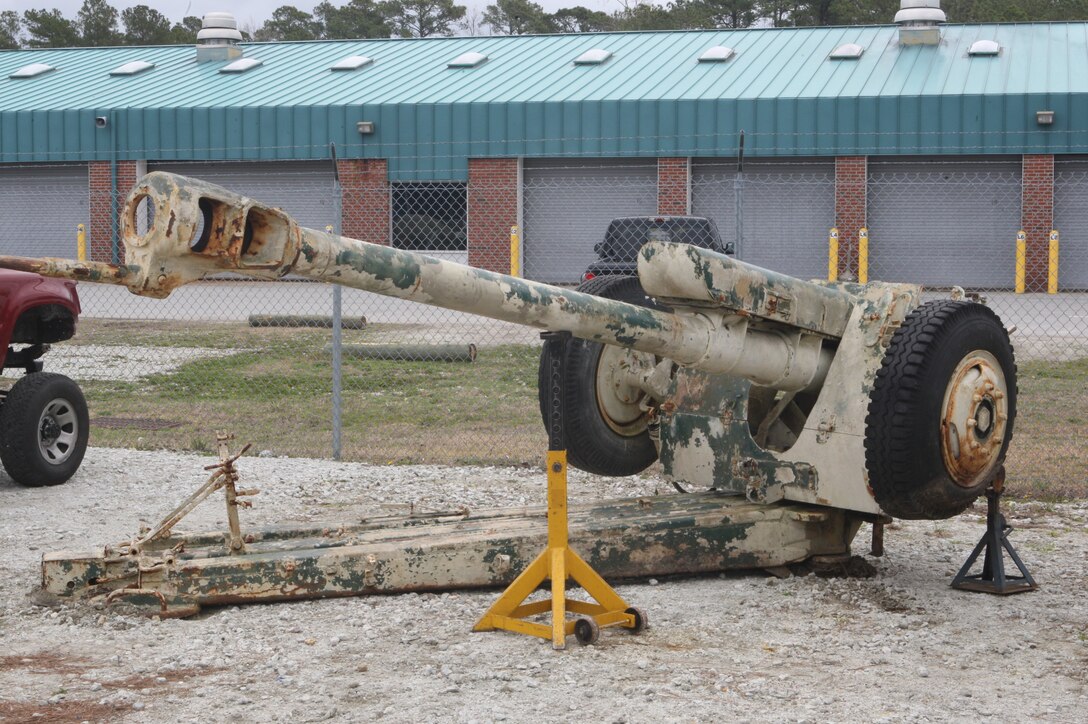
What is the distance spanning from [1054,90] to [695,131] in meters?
6.86

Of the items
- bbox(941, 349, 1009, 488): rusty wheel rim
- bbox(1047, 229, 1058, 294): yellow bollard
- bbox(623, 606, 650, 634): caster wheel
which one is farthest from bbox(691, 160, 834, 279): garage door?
bbox(623, 606, 650, 634): caster wheel

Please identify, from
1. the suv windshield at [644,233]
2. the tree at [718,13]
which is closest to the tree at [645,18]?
the tree at [718,13]

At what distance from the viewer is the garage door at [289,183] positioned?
99.8ft

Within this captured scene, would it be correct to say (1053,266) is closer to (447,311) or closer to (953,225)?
(953,225)

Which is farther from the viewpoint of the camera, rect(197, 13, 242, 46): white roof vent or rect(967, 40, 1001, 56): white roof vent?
rect(197, 13, 242, 46): white roof vent

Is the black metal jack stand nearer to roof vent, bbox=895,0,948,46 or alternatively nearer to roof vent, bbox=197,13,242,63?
roof vent, bbox=895,0,948,46

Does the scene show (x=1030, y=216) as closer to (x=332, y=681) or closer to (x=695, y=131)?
(x=695, y=131)

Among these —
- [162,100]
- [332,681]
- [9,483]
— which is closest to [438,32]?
[162,100]

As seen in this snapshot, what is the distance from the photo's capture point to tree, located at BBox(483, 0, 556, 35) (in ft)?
209

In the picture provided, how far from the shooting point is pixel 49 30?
57.1m

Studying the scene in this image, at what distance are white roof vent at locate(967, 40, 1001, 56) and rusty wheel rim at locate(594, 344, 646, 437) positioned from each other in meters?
24.3

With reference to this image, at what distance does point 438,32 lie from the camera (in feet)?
210

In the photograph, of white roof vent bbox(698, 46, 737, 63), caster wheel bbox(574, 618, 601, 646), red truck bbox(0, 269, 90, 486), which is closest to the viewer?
caster wheel bbox(574, 618, 601, 646)

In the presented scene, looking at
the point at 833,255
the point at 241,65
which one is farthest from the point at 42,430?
the point at 241,65
